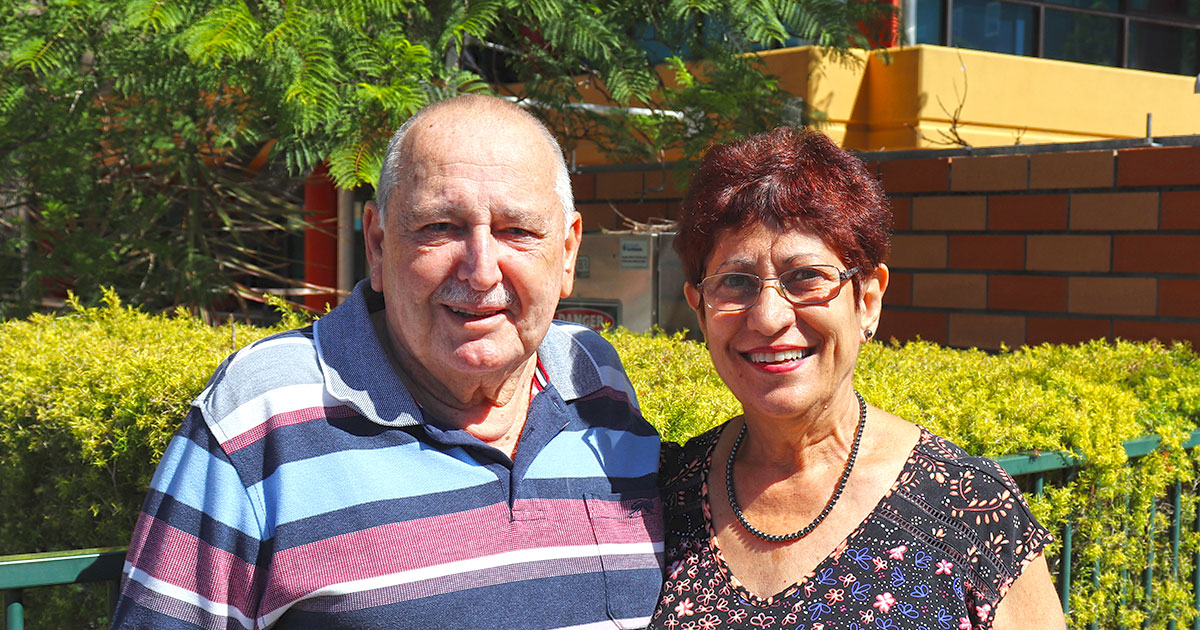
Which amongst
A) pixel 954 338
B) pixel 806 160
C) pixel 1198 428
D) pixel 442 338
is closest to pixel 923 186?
pixel 954 338

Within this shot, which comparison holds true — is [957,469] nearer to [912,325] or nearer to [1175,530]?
[1175,530]

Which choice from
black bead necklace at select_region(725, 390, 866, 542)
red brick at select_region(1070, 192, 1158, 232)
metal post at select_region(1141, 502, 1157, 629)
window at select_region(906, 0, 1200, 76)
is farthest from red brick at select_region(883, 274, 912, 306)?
black bead necklace at select_region(725, 390, 866, 542)

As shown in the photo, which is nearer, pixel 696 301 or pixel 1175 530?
pixel 696 301

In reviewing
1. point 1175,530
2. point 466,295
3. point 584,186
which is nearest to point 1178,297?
point 1175,530

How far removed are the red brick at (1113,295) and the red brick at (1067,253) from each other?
0.09 metres

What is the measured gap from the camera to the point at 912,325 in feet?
21.9

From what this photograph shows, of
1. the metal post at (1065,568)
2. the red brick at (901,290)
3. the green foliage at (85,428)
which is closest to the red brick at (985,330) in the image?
the red brick at (901,290)

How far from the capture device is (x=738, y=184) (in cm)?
206

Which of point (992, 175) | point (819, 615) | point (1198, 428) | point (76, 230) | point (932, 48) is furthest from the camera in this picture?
point (932, 48)

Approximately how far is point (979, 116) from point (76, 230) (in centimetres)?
587

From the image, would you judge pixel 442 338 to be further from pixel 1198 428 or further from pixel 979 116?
pixel 979 116

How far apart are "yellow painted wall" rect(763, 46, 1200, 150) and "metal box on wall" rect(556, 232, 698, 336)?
1735 millimetres

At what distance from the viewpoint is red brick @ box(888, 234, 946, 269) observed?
6453 millimetres

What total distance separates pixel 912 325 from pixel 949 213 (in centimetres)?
77
